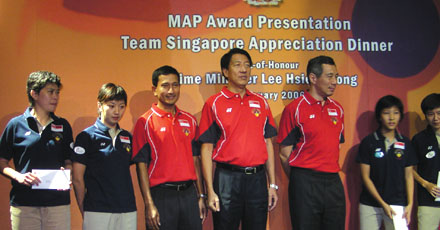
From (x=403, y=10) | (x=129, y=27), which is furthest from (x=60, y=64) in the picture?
(x=403, y=10)

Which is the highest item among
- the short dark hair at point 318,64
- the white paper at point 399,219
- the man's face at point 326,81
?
the short dark hair at point 318,64

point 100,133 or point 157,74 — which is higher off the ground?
point 157,74

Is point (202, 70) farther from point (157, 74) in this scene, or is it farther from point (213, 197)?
point (213, 197)

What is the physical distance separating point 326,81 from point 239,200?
52.9 inches

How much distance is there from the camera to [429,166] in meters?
3.98

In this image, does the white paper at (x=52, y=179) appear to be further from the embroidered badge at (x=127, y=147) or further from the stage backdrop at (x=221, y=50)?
the stage backdrop at (x=221, y=50)

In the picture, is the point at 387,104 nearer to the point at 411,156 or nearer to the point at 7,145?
the point at 411,156

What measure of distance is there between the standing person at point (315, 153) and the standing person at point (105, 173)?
1.41 meters

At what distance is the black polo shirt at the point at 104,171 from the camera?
3092 mm

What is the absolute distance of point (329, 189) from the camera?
3586 mm

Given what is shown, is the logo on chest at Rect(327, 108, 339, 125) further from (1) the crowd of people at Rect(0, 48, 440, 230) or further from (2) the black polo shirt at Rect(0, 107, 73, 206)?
(2) the black polo shirt at Rect(0, 107, 73, 206)

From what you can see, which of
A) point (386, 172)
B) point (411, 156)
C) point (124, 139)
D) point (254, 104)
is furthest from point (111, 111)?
point (411, 156)

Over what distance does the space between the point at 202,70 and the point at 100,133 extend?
Answer: 1.37 meters

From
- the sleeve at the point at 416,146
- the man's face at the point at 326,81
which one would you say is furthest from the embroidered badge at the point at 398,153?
the man's face at the point at 326,81
